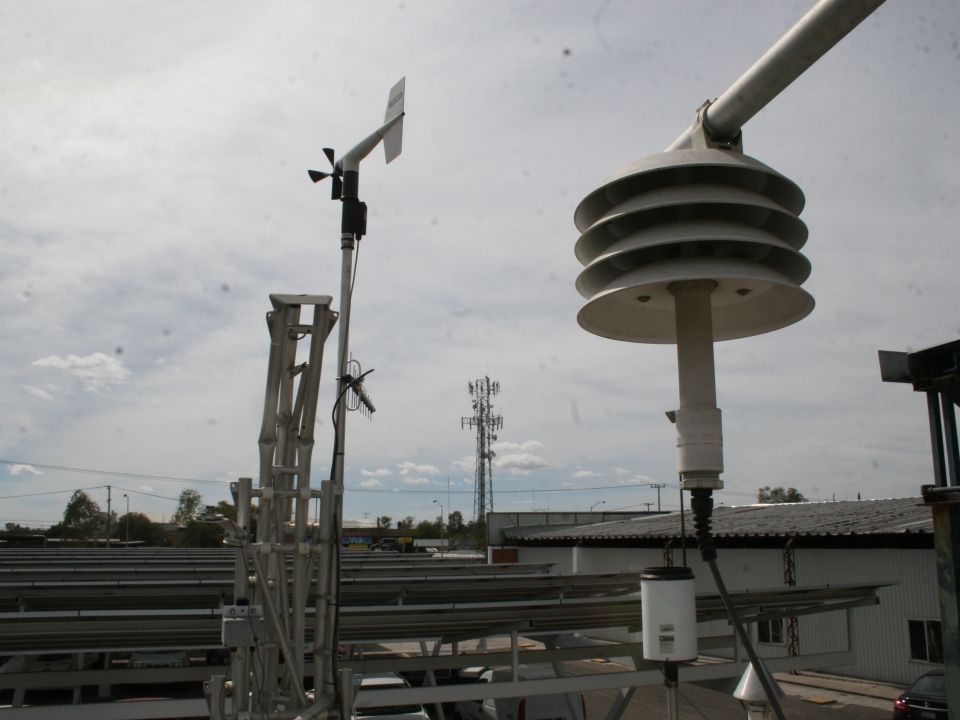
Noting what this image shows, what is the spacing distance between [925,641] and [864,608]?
1.70 metres

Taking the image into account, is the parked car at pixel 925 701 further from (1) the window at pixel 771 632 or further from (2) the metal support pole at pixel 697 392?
(2) the metal support pole at pixel 697 392

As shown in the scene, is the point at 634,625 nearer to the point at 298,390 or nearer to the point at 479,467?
the point at 298,390

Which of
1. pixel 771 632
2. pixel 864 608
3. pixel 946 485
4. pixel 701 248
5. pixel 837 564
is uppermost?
pixel 701 248

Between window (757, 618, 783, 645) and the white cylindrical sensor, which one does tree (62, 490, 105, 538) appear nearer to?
window (757, 618, 783, 645)

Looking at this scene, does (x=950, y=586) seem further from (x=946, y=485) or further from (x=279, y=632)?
(x=279, y=632)

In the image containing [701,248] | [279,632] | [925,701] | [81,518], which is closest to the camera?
[701,248]

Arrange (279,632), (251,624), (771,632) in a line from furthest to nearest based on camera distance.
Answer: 1. (771,632)
2. (279,632)
3. (251,624)

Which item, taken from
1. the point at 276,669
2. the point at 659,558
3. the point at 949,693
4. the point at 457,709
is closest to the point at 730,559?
the point at 659,558

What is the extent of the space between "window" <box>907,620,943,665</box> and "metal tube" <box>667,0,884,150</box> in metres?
19.9

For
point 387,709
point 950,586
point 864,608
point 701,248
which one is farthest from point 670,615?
point 864,608

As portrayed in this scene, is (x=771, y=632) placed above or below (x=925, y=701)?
below

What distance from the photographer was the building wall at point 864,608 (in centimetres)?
1994

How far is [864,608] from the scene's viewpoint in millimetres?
21188

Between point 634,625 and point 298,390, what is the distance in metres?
7.43
